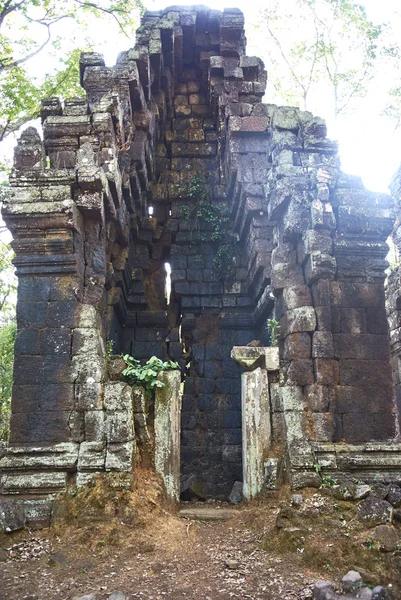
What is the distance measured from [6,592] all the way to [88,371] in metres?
2.52

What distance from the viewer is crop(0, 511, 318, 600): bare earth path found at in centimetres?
458

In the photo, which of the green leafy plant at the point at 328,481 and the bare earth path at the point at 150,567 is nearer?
the bare earth path at the point at 150,567

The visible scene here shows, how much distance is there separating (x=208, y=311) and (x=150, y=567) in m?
6.79

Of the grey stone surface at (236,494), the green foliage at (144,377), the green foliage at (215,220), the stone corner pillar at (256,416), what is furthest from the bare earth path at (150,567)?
the green foliage at (215,220)

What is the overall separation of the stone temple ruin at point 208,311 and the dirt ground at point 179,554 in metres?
0.42

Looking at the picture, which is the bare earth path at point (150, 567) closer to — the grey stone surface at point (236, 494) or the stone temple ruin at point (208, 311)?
the stone temple ruin at point (208, 311)

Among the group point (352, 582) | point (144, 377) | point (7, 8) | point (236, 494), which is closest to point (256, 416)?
point (144, 377)

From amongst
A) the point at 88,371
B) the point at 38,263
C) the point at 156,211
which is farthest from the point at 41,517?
the point at 156,211

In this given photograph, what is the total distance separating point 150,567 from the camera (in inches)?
198

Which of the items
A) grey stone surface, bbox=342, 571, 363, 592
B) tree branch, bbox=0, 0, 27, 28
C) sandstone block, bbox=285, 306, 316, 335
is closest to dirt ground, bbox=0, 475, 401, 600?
grey stone surface, bbox=342, 571, 363, 592

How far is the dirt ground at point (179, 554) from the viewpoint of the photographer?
182 inches

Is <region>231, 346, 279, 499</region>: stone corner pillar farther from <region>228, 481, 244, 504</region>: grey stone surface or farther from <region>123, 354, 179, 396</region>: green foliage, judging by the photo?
<region>228, 481, 244, 504</region>: grey stone surface

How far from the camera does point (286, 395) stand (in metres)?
7.04

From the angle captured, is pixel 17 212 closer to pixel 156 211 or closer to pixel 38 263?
pixel 38 263
